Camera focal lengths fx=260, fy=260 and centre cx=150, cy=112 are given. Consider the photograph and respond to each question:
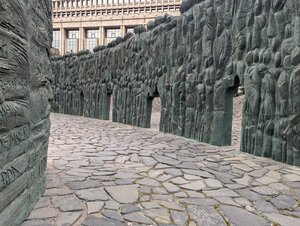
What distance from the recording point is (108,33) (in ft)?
134

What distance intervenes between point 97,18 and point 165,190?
40.3m

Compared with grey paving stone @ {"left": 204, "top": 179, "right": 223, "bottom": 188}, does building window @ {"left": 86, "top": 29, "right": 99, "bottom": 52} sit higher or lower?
higher

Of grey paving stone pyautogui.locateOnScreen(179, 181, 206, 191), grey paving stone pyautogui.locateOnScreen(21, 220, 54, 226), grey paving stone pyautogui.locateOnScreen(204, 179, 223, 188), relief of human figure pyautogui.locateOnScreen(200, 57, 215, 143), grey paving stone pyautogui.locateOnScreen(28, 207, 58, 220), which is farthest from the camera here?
relief of human figure pyautogui.locateOnScreen(200, 57, 215, 143)

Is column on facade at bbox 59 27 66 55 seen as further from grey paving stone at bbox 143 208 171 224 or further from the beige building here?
grey paving stone at bbox 143 208 171 224

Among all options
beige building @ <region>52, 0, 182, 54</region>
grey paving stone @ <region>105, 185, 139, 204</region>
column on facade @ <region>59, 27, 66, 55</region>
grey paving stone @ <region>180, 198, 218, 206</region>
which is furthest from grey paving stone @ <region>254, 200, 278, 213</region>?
column on facade @ <region>59, 27, 66, 55</region>

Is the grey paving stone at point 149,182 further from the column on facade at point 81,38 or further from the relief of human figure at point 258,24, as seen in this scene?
the column on facade at point 81,38

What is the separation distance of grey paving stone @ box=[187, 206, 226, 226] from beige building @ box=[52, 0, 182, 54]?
3743cm

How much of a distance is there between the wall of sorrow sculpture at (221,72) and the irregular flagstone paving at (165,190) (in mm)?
897

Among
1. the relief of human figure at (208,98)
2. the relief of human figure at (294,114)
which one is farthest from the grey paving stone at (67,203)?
the relief of human figure at (208,98)

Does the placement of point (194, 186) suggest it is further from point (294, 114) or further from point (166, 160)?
point (294, 114)

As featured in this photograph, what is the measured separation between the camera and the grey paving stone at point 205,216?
2.63 metres

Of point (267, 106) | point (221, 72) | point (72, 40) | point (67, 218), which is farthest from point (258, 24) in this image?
→ point (72, 40)

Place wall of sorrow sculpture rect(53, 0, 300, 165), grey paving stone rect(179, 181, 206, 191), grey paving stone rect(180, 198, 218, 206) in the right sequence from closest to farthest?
1. grey paving stone rect(180, 198, 218, 206)
2. grey paving stone rect(179, 181, 206, 191)
3. wall of sorrow sculpture rect(53, 0, 300, 165)

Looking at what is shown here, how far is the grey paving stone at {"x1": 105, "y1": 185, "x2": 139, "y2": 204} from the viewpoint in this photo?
3162 millimetres
